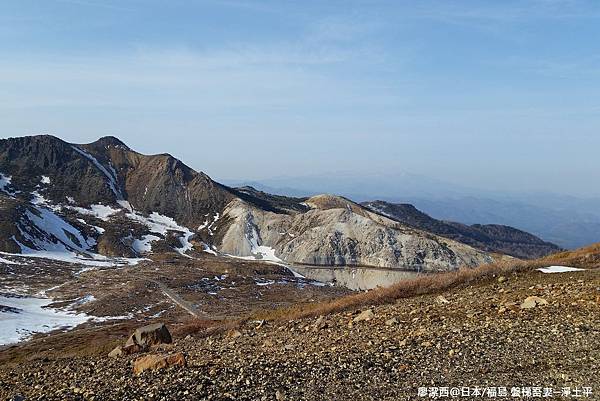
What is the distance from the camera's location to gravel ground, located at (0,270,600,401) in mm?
11219

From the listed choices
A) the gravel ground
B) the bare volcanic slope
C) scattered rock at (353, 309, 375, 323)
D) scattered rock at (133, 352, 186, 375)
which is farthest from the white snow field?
the bare volcanic slope

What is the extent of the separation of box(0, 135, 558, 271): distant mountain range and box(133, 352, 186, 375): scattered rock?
366 feet

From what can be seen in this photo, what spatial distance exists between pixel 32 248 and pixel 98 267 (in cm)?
2123

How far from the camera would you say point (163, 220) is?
164000mm

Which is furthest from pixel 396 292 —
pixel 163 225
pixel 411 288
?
pixel 163 225

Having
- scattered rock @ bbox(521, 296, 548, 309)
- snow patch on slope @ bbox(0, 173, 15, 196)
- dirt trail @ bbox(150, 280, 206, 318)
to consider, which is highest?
snow patch on slope @ bbox(0, 173, 15, 196)

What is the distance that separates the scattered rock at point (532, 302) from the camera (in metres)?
17.6

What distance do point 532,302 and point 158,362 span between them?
520 inches

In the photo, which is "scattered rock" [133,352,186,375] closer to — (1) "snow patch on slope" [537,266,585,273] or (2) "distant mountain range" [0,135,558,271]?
(1) "snow patch on slope" [537,266,585,273]

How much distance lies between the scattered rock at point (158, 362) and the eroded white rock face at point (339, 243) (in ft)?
376

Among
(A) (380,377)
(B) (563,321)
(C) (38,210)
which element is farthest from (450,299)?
(C) (38,210)

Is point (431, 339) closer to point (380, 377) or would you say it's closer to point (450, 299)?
point (380, 377)

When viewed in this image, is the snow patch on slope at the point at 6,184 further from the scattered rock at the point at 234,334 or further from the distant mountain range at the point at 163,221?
the scattered rock at the point at 234,334

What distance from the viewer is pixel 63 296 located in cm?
7738
